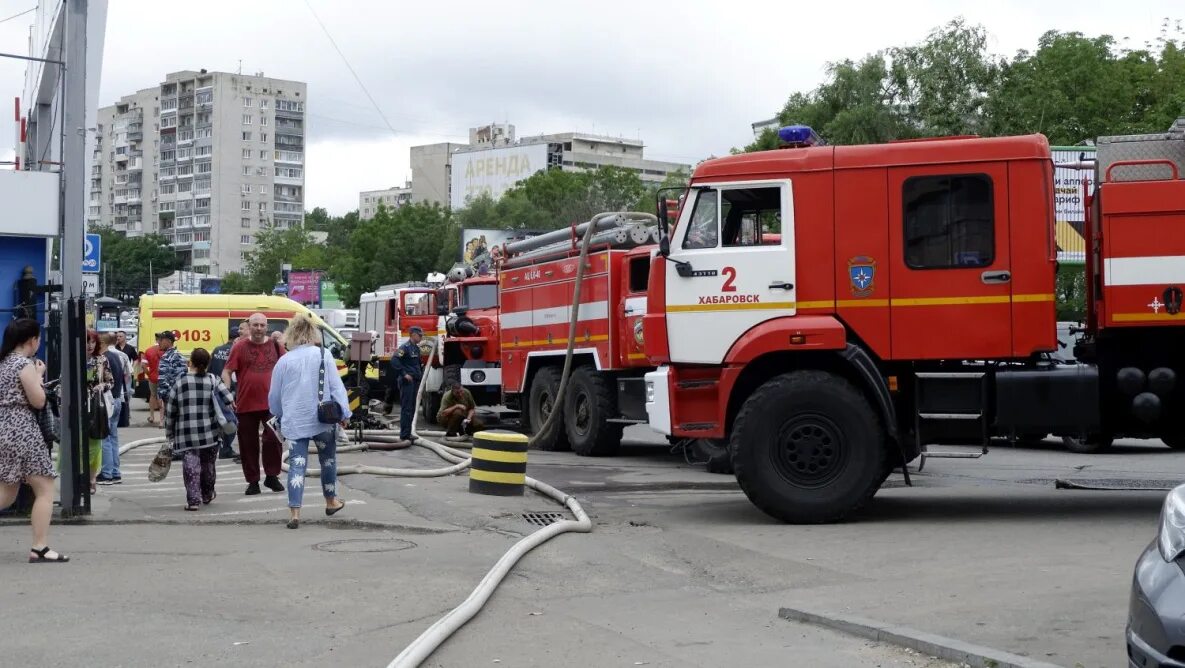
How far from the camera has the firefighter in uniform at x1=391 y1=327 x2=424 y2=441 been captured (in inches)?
773

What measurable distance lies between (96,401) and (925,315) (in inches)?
275

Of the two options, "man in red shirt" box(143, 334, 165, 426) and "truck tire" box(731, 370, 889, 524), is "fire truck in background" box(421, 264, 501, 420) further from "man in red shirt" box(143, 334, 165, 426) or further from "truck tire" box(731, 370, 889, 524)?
"truck tire" box(731, 370, 889, 524)

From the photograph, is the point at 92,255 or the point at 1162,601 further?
the point at 92,255

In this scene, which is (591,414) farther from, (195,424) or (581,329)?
(195,424)

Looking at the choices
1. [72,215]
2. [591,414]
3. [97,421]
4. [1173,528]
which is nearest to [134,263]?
[591,414]

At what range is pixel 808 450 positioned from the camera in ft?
38.5

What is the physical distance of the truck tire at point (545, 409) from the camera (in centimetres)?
1930

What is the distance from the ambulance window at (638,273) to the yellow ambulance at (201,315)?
13255 mm

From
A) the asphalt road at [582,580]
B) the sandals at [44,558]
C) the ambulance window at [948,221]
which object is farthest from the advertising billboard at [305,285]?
the sandals at [44,558]

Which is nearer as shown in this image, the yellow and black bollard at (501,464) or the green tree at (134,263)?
the yellow and black bollard at (501,464)

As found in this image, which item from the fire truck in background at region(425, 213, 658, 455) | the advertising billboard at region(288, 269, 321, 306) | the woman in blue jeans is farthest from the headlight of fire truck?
the advertising billboard at region(288, 269, 321, 306)

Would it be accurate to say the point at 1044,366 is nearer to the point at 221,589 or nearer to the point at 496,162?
the point at 221,589

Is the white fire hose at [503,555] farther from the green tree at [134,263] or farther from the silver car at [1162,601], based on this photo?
the green tree at [134,263]

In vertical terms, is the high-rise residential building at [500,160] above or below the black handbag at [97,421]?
above
